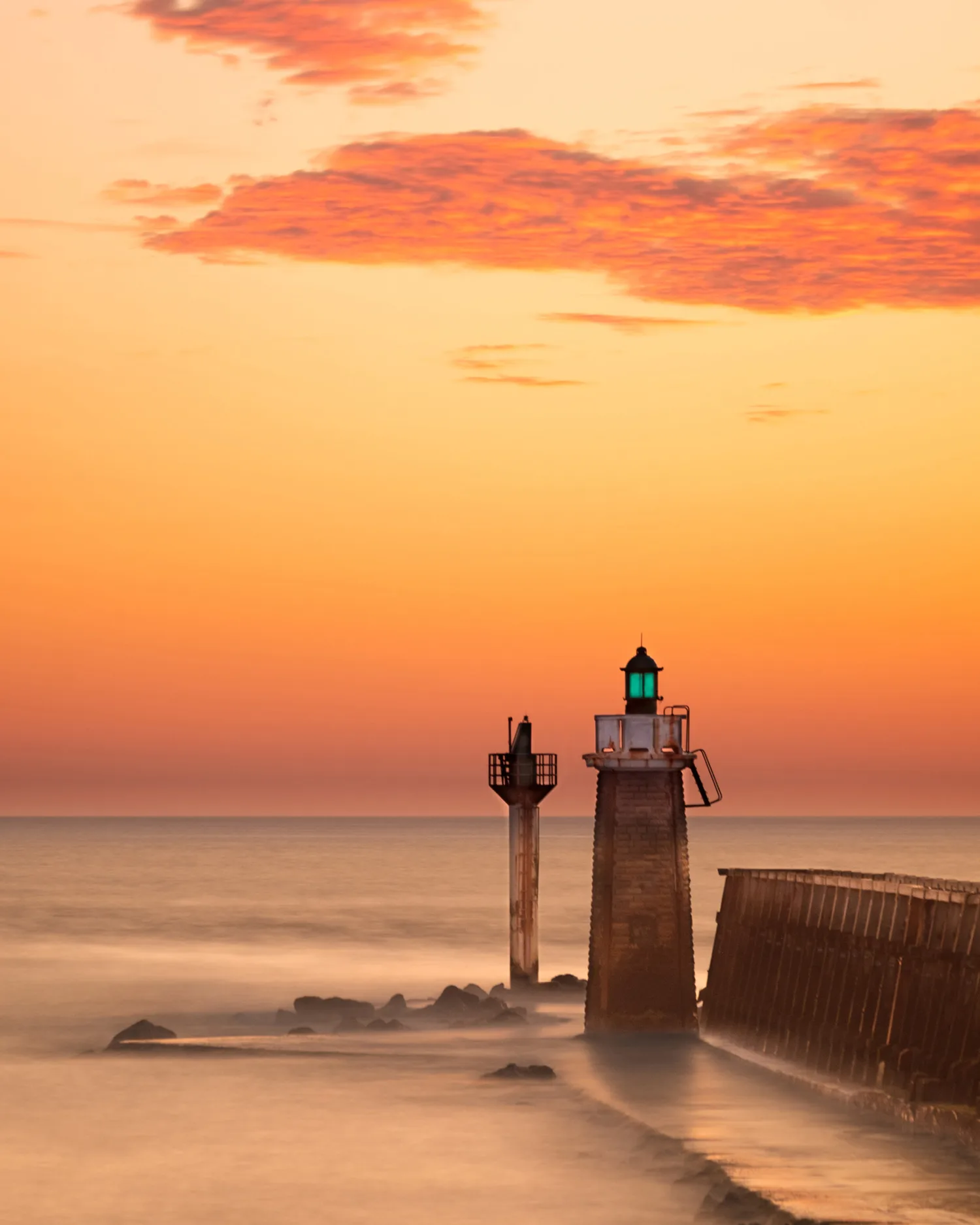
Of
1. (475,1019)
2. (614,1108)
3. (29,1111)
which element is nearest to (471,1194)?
(614,1108)

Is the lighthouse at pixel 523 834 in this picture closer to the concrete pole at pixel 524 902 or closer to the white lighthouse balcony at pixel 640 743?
the concrete pole at pixel 524 902

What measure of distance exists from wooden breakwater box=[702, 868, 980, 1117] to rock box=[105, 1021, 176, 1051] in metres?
12.3

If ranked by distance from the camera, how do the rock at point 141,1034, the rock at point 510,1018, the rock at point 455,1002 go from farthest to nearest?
the rock at point 455,1002 < the rock at point 510,1018 < the rock at point 141,1034

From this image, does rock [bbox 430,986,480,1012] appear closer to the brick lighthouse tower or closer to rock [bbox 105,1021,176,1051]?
rock [bbox 105,1021,176,1051]

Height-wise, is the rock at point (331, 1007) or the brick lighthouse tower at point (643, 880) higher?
the brick lighthouse tower at point (643, 880)

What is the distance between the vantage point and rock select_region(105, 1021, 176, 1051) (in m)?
39.8

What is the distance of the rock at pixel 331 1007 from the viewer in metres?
43.5

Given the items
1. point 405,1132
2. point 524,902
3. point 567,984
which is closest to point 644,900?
point 405,1132

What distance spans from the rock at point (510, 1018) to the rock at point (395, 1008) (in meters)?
3.22

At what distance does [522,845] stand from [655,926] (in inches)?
560

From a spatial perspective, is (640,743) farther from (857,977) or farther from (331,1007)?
(331,1007)

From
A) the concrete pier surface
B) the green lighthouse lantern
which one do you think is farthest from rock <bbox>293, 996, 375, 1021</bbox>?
the green lighthouse lantern

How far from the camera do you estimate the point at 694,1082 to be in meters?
29.7

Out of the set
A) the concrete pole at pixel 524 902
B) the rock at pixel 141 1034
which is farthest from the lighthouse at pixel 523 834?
the rock at pixel 141 1034
